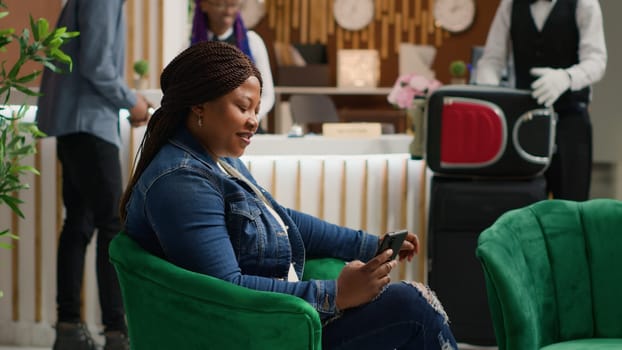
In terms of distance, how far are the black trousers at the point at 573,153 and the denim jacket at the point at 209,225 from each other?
186 cm

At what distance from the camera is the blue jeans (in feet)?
6.17

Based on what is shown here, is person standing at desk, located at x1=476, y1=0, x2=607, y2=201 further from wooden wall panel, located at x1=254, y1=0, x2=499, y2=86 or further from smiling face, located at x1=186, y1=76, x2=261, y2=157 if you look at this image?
wooden wall panel, located at x1=254, y1=0, x2=499, y2=86

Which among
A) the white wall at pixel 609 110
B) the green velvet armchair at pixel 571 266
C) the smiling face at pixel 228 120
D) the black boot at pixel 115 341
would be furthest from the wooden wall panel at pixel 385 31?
the smiling face at pixel 228 120

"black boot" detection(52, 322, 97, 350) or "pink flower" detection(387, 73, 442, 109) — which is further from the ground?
"pink flower" detection(387, 73, 442, 109)

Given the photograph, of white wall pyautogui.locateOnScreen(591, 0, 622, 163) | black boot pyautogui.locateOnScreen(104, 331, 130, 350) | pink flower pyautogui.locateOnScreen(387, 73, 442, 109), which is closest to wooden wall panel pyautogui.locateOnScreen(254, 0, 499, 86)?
white wall pyautogui.locateOnScreen(591, 0, 622, 163)

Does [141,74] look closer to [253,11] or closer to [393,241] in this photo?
[393,241]

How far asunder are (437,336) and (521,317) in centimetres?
35

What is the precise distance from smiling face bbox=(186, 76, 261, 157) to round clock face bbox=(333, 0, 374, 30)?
775 centimetres

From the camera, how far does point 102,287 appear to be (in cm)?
358

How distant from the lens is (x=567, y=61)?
145 inches

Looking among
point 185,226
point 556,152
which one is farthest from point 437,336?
point 556,152

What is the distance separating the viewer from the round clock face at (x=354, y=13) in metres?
9.61

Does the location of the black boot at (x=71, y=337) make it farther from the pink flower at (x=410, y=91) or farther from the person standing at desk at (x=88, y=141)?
the pink flower at (x=410, y=91)

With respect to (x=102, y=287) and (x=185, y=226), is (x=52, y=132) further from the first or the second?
(x=185, y=226)
